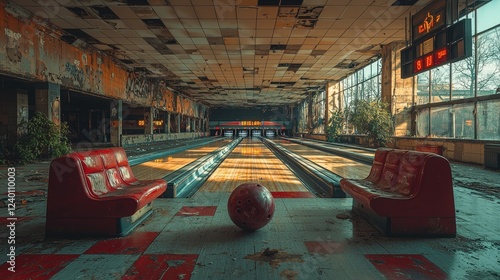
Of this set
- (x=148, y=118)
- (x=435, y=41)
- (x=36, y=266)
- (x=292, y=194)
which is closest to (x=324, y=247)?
(x=36, y=266)

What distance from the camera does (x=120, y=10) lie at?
7.98 metres

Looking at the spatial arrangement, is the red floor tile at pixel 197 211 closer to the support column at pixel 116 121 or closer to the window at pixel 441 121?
the window at pixel 441 121

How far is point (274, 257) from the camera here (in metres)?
2.21

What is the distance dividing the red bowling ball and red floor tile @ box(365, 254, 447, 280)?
88 centimetres

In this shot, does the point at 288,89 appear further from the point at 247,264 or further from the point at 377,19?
the point at 247,264

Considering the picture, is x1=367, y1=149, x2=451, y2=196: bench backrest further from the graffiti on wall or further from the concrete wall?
the concrete wall

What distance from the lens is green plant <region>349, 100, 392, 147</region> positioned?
11.0m

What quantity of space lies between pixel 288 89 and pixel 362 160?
568 inches

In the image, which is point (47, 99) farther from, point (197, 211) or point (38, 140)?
point (197, 211)

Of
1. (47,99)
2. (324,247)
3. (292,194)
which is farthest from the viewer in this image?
(47,99)

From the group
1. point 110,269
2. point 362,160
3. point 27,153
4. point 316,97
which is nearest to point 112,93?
point 27,153

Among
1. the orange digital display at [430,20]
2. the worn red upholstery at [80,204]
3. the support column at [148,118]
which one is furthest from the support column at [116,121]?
the worn red upholstery at [80,204]

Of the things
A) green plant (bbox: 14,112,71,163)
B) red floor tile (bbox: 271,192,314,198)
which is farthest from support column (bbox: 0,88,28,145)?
red floor tile (bbox: 271,192,314,198)

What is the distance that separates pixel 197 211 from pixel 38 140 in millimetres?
7151
